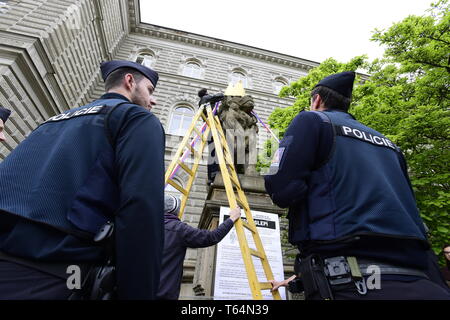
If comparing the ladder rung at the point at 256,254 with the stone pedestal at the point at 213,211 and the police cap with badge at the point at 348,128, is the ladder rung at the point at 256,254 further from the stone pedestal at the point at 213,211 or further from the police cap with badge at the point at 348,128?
the police cap with badge at the point at 348,128

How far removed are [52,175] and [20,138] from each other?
8.12 m

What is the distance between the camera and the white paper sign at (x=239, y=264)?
2.76 meters

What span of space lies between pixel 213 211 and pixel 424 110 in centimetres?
557

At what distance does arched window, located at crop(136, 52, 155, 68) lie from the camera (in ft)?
46.7

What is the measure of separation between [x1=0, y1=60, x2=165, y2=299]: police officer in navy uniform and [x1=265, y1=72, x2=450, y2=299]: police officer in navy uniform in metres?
0.82

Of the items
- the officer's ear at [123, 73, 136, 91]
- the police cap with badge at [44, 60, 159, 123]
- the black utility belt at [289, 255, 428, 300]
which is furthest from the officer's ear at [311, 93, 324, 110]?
the officer's ear at [123, 73, 136, 91]

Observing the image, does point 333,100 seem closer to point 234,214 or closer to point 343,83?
point 343,83

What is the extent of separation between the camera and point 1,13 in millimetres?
7480

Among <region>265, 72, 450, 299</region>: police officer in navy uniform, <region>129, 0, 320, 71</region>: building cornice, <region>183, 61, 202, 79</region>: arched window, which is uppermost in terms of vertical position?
<region>129, 0, 320, 71</region>: building cornice

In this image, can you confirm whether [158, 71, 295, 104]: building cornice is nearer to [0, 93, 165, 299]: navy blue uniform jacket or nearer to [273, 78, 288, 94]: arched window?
[273, 78, 288, 94]: arched window

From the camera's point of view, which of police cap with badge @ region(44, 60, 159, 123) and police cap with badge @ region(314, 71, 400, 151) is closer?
police cap with badge @ region(44, 60, 159, 123)

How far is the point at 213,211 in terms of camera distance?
380cm

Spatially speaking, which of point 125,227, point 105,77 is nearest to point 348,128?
point 125,227
